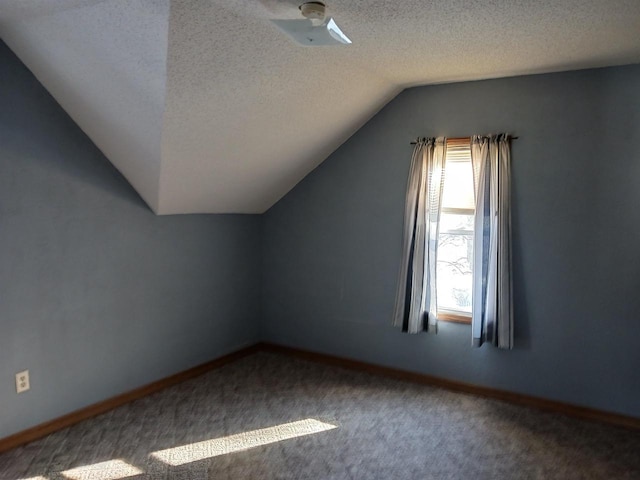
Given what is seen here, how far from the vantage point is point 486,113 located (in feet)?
10.9

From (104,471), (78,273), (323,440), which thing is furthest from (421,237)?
(104,471)

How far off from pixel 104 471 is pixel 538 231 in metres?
2.93

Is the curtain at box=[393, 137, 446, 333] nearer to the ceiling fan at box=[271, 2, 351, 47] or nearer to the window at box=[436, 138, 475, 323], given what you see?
the window at box=[436, 138, 475, 323]

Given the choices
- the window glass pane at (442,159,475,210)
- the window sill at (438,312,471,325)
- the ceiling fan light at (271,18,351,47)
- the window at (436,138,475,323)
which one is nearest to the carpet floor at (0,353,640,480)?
the window sill at (438,312,471,325)

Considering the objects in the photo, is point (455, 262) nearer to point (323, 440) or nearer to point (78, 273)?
point (323, 440)

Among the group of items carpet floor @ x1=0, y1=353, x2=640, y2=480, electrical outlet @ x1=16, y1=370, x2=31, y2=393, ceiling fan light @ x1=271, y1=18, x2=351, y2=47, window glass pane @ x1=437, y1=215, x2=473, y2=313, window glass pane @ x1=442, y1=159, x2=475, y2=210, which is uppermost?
ceiling fan light @ x1=271, y1=18, x2=351, y2=47

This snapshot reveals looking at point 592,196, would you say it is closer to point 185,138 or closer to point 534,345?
point 534,345

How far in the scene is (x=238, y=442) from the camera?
2.71 meters

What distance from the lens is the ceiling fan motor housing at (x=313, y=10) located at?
198 centimetres

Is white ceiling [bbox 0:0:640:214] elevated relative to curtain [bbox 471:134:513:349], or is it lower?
elevated

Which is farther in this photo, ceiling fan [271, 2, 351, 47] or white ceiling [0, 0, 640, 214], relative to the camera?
white ceiling [0, 0, 640, 214]

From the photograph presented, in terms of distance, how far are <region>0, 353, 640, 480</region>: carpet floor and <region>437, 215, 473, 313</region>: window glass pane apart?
67cm

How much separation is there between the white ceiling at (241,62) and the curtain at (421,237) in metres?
0.56

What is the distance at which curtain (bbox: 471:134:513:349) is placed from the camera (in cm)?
A: 318
